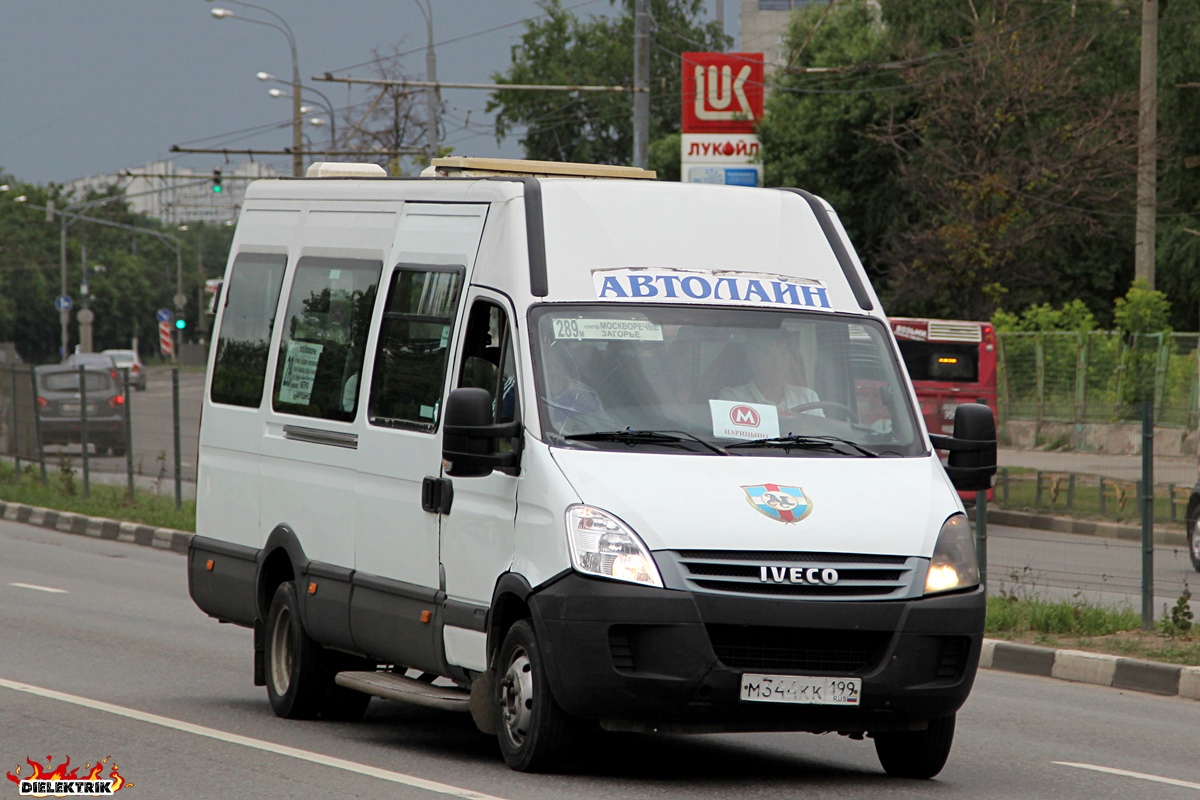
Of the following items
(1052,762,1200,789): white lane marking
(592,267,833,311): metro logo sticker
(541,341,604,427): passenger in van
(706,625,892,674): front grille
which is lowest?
(1052,762,1200,789): white lane marking

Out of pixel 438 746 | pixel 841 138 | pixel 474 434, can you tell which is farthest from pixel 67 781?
pixel 841 138

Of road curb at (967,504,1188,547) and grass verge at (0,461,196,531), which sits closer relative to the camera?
road curb at (967,504,1188,547)

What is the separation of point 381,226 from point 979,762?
375 centimetres

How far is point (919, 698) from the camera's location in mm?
7277

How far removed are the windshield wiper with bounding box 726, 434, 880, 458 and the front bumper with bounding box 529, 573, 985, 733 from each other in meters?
0.73

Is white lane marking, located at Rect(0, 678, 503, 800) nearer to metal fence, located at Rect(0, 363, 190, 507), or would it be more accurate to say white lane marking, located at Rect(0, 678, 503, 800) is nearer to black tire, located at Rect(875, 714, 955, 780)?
black tire, located at Rect(875, 714, 955, 780)

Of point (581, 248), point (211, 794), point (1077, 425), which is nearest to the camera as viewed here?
point (211, 794)

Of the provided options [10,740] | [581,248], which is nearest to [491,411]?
[581,248]

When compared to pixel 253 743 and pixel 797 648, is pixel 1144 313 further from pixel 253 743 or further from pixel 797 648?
pixel 797 648

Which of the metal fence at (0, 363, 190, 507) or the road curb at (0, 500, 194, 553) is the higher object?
the metal fence at (0, 363, 190, 507)

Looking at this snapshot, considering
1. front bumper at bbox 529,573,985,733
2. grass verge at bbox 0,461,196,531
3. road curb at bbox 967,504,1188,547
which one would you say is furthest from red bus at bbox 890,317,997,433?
front bumper at bbox 529,573,985,733

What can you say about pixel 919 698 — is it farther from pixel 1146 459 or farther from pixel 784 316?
pixel 1146 459

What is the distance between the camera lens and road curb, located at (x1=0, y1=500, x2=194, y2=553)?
21391 millimetres

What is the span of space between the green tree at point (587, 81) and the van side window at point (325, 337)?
6902 centimetres
